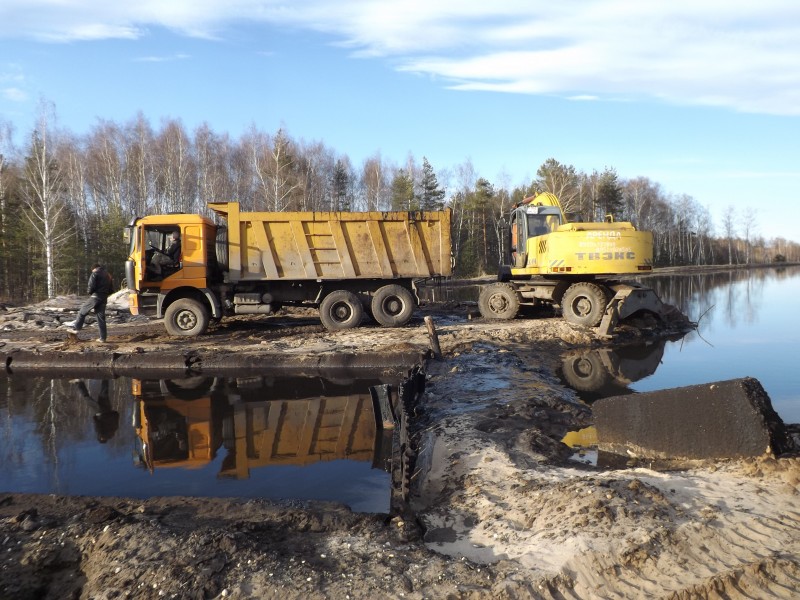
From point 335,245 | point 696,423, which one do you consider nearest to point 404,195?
point 335,245

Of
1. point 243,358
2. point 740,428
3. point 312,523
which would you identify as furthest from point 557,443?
point 243,358

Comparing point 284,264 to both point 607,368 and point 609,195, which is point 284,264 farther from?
point 609,195

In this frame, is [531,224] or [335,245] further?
[531,224]

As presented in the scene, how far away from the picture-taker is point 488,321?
50.3ft

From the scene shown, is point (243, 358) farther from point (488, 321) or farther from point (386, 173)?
point (386, 173)

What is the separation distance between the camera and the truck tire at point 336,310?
Answer: 44.8 ft

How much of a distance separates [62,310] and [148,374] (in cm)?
893

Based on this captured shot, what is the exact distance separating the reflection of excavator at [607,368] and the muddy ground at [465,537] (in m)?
3.38

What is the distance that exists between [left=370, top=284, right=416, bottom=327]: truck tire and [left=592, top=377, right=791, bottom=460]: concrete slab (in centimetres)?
825

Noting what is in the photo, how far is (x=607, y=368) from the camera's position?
34.8ft

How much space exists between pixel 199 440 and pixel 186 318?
7.01 meters

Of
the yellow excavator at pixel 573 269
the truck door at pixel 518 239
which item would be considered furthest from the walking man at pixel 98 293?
the truck door at pixel 518 239

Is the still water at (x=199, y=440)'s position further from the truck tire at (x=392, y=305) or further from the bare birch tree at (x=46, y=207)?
the bare birch tree at (x=46, y=207)

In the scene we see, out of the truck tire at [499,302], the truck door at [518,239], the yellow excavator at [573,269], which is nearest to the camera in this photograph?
the yellow excavator at [573,269]
